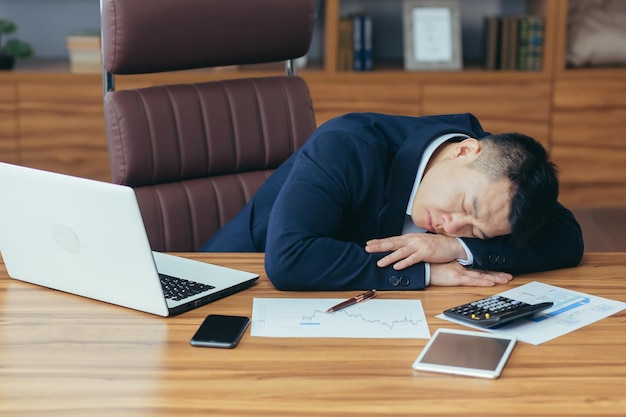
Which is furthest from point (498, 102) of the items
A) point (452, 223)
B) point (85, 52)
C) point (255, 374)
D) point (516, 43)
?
point (255, 374)

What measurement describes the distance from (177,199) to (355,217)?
557 millimetres

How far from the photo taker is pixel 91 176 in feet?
12.3

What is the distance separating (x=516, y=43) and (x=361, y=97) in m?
0.69

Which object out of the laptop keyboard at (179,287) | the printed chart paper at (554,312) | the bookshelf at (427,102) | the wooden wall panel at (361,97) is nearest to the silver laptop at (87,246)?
the laptop keyboard at (179,287)

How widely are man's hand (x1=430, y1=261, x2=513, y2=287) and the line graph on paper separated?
0.10 meters

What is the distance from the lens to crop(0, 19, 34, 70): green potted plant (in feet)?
12.2

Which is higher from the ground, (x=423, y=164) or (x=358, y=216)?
(x=423, y=164)

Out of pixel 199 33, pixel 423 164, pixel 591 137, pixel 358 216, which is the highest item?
pixel 199 33

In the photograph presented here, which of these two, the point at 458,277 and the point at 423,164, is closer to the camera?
the point at 458,277

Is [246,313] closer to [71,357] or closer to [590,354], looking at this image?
[71,357]

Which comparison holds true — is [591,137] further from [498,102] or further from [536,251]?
[536,251]

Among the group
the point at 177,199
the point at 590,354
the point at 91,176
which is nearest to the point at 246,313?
the point at 590,354

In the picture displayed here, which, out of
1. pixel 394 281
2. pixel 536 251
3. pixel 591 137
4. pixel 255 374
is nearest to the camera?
pixel 255 374

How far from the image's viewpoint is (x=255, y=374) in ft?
4.04
